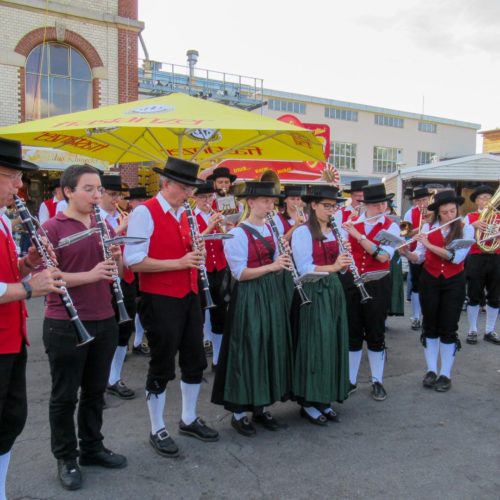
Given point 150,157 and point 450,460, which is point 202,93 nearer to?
point 150,157

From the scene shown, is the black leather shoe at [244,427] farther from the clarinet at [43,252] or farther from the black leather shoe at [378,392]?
the clarinet at [43,252]

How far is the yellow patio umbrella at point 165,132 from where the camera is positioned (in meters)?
4.54

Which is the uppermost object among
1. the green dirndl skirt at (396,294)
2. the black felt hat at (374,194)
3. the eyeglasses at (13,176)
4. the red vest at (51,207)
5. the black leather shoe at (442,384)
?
the black felt hat at (374,194)

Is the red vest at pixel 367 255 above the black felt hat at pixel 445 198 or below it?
below

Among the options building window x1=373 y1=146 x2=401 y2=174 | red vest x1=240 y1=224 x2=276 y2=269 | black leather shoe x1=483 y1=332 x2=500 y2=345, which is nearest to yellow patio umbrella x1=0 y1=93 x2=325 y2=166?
red vest x1=240 y1=224 x2=276 y2=269

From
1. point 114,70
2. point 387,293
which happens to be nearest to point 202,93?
→ point 114,70

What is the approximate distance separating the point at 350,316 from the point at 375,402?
871mm

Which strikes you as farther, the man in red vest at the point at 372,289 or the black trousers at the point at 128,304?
the black trousers at the point at 128,304

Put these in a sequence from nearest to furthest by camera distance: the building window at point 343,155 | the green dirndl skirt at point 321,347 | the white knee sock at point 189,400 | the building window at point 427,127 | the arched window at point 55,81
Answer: the white knee sock at point 189,400, the green dirndl skirt at point 321,347, the arched window at point 55,81, the building window at point 343,155, the building window at point 427,127

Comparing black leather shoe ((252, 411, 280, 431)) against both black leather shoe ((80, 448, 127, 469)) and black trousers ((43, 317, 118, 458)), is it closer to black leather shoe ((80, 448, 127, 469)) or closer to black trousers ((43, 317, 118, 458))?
black leather shoe ((80, 448, 127, 469))

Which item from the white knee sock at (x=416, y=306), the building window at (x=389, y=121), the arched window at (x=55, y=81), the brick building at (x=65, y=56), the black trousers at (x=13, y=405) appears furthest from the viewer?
the building window at (x=389, y=121)

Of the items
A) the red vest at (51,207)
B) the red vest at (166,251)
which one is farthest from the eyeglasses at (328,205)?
the red vest at (51,207)

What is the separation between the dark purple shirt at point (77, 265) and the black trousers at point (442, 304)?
136 inches

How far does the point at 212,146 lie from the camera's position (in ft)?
23.1
